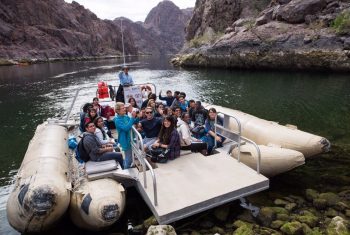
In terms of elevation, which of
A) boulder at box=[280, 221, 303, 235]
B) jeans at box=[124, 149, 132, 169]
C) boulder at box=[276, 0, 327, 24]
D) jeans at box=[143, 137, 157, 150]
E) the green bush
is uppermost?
boulder at box=[276, 0, 327, 24]

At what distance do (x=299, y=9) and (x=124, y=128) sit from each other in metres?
42.2

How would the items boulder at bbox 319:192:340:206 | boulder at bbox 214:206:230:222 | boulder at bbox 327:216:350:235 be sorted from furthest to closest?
boulder at bbox 319:192:340:206 → boulder at bbox 214:206:230:222 → boulder at bbox 327:216:350:235

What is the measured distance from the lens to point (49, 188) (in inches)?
265

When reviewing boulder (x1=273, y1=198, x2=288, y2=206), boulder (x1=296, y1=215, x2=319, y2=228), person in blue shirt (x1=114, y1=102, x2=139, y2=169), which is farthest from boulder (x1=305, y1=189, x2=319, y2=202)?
person in blue shirt (x1=114, y1=102, x2=139, y2=169)

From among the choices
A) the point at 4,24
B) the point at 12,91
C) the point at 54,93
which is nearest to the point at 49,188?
the point at 54,93

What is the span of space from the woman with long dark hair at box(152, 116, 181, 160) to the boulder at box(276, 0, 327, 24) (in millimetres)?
40800

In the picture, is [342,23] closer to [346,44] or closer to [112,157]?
[346,44]

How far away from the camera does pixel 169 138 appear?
29.2ft

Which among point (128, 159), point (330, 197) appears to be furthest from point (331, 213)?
point (128, 159)

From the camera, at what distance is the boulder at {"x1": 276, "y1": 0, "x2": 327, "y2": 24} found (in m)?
42.0

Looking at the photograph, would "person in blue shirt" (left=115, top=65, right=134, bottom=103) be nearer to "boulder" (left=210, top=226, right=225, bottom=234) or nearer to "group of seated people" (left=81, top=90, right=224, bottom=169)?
"group of seated people" (left=81, top=90, right=224, bottom=169)

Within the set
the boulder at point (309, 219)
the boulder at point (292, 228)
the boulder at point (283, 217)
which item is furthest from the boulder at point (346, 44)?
the boulder at point (292, 228)

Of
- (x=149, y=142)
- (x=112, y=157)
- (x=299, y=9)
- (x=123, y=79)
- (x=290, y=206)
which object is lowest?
(x=290, y=206)

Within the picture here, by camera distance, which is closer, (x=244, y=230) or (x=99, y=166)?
(x=244, y=230)
